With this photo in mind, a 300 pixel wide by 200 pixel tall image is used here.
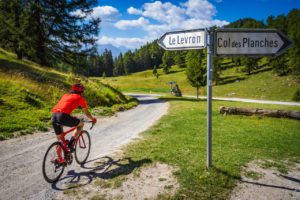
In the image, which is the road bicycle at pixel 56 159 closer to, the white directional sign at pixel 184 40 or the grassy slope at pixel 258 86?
the white directional sign at pixel 184 40

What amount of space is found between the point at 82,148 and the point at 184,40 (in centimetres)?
443

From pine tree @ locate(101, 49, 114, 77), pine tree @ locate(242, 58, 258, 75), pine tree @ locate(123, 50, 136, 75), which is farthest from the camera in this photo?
pine tree @ locate(101, 49, 114, 77)

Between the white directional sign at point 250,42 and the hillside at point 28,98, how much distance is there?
8699 millimetres

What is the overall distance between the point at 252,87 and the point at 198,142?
45.7m

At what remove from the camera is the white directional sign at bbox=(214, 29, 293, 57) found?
3.70 meters

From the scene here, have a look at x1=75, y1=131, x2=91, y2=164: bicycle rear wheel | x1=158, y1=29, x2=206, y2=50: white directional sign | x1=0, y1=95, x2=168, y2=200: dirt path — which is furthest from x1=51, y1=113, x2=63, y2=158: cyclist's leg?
x1=158, y1=29, x2=206, y2=50: white directional sign

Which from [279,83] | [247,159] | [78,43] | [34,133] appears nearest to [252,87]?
[279,83]

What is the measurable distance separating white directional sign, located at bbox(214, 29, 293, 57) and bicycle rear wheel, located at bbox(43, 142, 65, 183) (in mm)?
4682

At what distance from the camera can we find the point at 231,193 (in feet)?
11.9

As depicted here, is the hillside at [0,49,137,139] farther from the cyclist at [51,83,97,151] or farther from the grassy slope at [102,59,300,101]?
the grassy slope at [102,59,300,101]

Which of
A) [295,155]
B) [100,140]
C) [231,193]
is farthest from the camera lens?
[100,140]

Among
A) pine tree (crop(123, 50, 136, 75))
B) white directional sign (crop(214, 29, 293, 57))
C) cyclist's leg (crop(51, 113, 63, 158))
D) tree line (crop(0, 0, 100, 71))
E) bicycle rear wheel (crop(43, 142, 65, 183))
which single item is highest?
pine tree (crop(123, 50, 136, 75))

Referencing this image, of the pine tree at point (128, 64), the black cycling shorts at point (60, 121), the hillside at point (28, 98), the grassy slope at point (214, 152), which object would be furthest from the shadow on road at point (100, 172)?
the pine tree at point (128, 64)

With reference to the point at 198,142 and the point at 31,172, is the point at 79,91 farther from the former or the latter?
the point at 198,142
